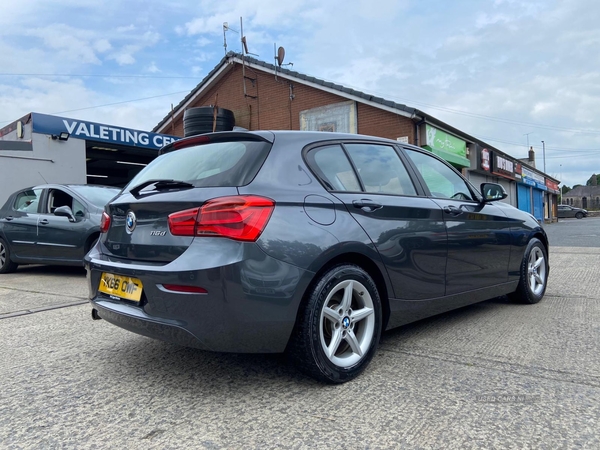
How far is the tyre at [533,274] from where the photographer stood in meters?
4.73

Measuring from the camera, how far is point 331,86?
16.7 m

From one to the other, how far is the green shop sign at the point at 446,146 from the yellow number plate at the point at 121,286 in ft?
42.3

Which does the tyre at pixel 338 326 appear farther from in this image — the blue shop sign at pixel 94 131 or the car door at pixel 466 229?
the blue shop sign at pixel 94 131

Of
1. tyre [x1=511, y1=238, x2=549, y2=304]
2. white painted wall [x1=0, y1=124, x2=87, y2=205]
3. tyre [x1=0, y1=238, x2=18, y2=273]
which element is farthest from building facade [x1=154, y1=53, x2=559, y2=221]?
tyre [x1=0, y1=238, x2=18, y2=273]

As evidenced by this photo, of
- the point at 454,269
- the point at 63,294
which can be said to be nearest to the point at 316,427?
the point at 454,269

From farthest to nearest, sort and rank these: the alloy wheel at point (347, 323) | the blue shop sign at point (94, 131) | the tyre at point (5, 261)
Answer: the blue shop sign at point (94, 131) < the tyre at point (5, 261) < the alloy wheel at point (347, 323)

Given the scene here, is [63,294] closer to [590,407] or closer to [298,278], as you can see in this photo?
[298,278]

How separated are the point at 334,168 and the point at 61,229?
A: 554cm

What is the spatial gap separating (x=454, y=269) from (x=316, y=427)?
75.2 inches

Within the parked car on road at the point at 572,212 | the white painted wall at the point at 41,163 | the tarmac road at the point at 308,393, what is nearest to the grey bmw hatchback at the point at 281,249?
the tarmac road at the point at 308,393

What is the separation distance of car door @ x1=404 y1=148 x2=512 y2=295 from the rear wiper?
187 cm

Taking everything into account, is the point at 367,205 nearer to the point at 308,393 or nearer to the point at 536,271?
the point at 308,393

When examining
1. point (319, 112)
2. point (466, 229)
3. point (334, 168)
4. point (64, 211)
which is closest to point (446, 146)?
point (319, 112)

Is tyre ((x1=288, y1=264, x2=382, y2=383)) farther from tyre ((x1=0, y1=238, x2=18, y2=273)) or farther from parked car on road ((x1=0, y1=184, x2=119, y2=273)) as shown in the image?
tyre ((x1=0, y1=238, x2=18, y2=273))
